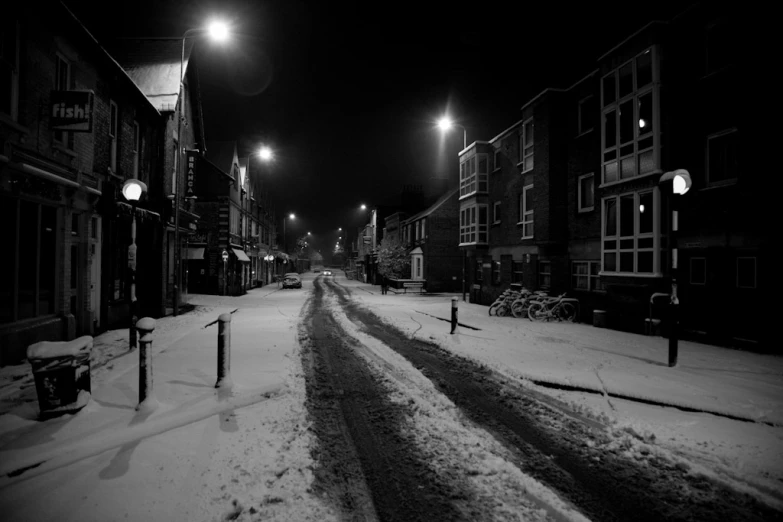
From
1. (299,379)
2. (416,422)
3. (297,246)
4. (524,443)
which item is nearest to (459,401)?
(416,422)

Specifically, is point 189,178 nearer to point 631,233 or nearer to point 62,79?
point 62,79

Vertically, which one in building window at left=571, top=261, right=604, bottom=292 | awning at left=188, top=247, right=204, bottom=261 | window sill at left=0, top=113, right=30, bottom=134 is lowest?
building window at left=571, top=261, right=604, bottom=292

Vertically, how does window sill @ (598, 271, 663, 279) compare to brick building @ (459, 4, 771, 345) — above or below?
below

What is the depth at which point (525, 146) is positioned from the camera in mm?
20469

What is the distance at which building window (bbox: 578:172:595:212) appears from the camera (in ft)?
54.2

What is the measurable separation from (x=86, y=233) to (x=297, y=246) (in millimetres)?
87505

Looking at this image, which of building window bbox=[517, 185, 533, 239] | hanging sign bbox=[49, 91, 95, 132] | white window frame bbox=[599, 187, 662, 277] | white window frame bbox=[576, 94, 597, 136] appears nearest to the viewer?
hanging sign bbox=[49, 91, 95, 132]

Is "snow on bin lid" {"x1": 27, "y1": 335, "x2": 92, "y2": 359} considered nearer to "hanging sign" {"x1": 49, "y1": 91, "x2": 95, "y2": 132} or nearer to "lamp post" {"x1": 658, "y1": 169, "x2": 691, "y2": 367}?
"hanging sign" {"x1": 49, "y1": 91, "x2": 95, "y2": 132}

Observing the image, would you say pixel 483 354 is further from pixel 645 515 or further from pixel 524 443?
pixel 645 515

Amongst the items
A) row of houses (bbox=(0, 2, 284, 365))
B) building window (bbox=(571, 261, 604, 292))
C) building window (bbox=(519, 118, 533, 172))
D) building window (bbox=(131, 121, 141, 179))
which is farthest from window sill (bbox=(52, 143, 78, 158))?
building window (bbox=(519, 118, 533, 172))

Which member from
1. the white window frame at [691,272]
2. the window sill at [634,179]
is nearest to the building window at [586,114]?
the window sill at [634,179]

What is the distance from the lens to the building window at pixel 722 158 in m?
11.2

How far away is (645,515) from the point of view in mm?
3402

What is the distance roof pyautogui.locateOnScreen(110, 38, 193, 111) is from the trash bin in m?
13.9
